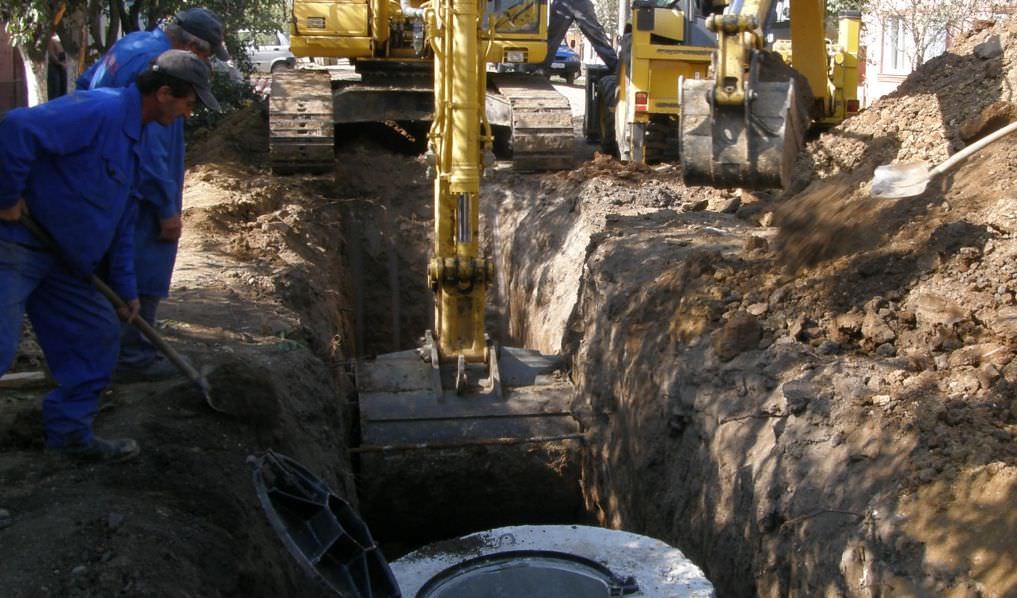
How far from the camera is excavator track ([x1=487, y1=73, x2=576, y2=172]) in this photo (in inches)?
508

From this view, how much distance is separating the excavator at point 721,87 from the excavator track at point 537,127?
998 mm

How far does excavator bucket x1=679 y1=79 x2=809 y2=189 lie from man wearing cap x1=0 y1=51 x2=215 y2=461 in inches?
127

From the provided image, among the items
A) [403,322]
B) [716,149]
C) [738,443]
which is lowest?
[403,322]

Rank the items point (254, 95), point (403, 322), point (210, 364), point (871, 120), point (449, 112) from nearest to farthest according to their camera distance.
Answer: point (210, 364)
point (449, 112)
point (871, 120)
point (403, 322)
point (254, 95)

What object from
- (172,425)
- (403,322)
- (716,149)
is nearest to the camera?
(172,425)

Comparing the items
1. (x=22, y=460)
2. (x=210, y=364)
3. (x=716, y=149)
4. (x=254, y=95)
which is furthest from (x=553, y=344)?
(x=254, y=95)

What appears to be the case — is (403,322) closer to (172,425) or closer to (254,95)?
(172,425)

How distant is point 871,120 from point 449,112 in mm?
3930

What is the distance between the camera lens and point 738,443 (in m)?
5.39

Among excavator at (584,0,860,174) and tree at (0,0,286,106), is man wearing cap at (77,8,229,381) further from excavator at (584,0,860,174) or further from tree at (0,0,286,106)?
tree at (0,0,286,106)

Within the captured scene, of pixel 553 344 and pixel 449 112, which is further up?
pixel 449 112

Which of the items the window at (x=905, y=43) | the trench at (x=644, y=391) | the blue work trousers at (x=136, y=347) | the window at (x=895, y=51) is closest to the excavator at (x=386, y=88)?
the trench at (x=644, y=391)

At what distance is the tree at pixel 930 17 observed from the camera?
21.0 meters

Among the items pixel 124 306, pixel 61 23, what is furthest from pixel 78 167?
pixel 61 23
